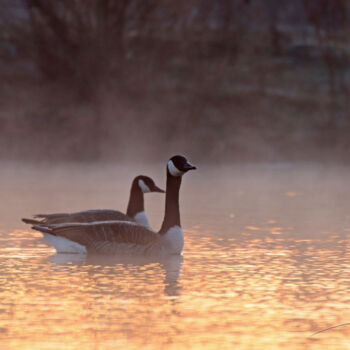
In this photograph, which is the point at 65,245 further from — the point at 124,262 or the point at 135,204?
the point at 135,204

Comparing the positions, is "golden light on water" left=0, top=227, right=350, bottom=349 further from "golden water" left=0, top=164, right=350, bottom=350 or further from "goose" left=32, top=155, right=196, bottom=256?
"goose" left=32, top=155, right=196, bottom=256

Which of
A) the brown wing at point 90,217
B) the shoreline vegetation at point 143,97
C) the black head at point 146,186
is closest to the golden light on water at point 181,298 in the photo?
the brown wing at point 90,217

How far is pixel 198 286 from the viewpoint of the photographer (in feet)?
31.9

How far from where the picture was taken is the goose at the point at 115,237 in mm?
11508

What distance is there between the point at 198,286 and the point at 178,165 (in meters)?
2.72

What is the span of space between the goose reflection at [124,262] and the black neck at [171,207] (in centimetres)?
38

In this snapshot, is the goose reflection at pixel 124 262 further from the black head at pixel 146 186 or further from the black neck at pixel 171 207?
the black head at pixel 146 186

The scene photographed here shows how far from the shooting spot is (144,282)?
995cm

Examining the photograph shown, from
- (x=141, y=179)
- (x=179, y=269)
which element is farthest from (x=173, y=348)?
(x=141, y=179)

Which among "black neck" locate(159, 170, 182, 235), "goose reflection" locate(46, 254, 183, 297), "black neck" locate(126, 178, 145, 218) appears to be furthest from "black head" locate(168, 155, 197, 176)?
"black neck" locate(126, 178, 145, 218)

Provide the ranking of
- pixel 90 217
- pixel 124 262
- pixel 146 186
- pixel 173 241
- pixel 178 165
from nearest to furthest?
pixel 124 262, pixel 173 241, pixel 178 165, pixel 90 217, pixel 146 186

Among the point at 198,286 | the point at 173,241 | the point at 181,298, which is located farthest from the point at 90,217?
the point at 181,298

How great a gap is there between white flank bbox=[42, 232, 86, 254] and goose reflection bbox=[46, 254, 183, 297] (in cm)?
6

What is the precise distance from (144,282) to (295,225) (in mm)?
5868
